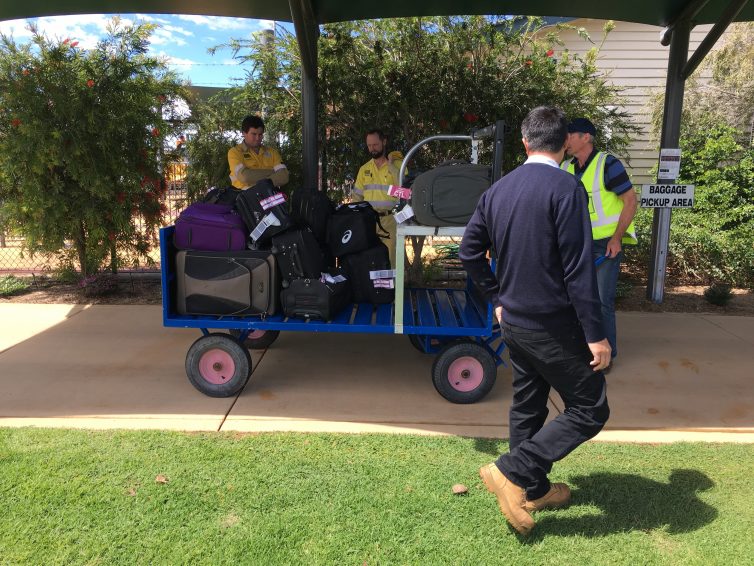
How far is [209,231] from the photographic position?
4.10 m

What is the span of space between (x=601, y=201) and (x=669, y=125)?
3333 mm

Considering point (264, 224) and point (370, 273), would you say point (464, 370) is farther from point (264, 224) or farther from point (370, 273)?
point (264, 224)

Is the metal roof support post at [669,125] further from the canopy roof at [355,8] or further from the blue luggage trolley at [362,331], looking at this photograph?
the blue luggage trolley at [362,331]

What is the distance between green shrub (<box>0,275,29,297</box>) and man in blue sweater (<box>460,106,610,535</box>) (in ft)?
21.6

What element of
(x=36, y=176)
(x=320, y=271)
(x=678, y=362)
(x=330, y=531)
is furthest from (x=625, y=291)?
(x=36, y=176)

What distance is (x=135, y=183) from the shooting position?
665cm

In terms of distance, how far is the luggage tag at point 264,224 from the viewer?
13.2ft

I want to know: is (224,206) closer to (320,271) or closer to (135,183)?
(320,271)

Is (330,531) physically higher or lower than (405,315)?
lower

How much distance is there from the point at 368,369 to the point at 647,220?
19.8ft

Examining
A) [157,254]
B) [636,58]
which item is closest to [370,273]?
[157,254]

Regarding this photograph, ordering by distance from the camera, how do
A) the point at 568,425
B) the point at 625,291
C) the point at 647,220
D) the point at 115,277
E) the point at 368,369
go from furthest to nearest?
the point at 647,220, the point at 115,277, the point at 625,291, the point at 368,369, the point at 568,425

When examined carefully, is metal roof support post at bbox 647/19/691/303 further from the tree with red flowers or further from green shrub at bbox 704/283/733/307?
the tree with red flowers

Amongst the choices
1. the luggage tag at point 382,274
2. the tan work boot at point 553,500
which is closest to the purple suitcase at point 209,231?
the luggage tag at point 382,274
